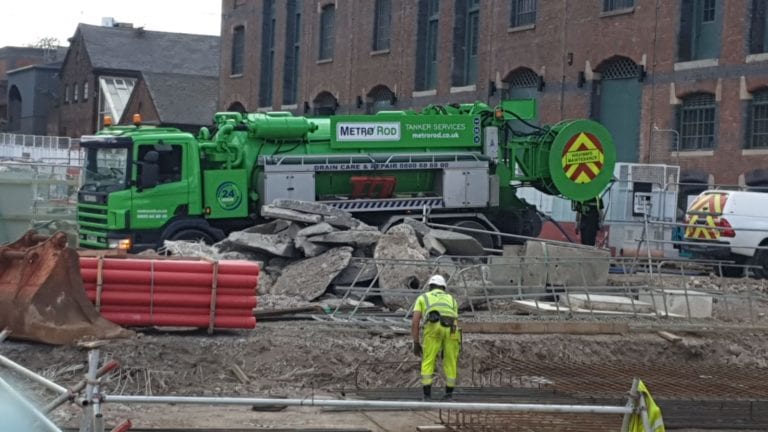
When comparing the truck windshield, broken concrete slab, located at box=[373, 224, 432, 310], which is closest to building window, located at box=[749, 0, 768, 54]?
broken concrete slab, located at box=[373, 224, 432, 310]

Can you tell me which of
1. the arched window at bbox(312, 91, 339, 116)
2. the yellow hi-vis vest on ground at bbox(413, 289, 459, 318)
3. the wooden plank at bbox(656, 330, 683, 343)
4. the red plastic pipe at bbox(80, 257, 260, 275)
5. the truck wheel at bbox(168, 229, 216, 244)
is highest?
the arched window at bbox(312, 91, 339, 116)

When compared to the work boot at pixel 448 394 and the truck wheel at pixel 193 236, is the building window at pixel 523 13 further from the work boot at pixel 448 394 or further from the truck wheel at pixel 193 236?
the work boot at pixel 448 394

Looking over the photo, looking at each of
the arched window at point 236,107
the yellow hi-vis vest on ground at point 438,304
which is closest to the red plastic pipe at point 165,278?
the yellow hi-vis vest on ground at point 438,304

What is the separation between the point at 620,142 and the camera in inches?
1409

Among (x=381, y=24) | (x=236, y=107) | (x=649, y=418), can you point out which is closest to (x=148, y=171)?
(x=649, y=418)

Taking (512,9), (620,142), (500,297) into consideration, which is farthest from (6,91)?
(500,297)

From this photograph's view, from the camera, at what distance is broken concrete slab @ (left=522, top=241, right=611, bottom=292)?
17.9 metres

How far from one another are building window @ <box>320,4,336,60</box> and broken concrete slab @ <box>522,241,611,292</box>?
32.4m

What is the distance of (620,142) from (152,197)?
1912cm

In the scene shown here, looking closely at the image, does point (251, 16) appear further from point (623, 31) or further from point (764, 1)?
point (764, 1)

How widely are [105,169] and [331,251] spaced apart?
18.1 feet

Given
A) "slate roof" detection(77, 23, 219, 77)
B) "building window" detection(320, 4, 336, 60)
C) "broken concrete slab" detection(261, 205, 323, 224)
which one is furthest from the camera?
"slate roof" detection(77, 23, 219, 77)

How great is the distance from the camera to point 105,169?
69.6 ft

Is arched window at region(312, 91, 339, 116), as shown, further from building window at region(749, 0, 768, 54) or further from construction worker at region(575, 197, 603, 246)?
construction worker at region(575, 197, 603, 246)
